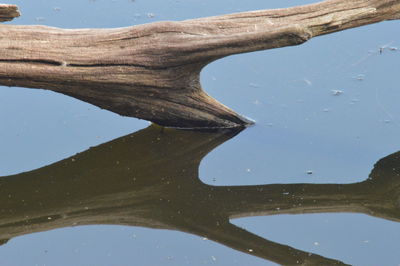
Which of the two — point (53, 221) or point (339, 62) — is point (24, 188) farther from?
point (339, 62)

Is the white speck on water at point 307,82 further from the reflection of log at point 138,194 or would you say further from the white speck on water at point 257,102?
the reflection of log at point 138,194

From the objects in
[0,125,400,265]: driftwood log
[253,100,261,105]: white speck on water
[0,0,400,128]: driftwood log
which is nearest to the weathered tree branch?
[0,0,400,128]: driftwood log

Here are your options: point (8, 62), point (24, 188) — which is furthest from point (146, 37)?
point (24, 188)

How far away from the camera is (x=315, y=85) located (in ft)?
19.4

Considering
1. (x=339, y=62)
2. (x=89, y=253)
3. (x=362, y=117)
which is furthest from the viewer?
(x=339, y=62)

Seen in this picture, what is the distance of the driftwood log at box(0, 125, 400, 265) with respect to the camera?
466cm

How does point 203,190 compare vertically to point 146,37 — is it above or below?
below

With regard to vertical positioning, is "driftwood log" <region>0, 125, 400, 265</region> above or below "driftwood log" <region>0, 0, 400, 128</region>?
below

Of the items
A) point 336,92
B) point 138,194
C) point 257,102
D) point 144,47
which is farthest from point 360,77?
point 138,194

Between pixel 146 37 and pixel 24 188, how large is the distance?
3.51 feet

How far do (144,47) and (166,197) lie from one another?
0.83 meters

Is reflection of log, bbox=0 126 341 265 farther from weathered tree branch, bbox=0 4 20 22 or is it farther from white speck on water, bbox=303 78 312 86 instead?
weathered tree branch, bbox=0 4 20 22

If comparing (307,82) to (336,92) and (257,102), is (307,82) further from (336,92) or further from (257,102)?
(257,102)

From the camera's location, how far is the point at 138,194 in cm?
495
